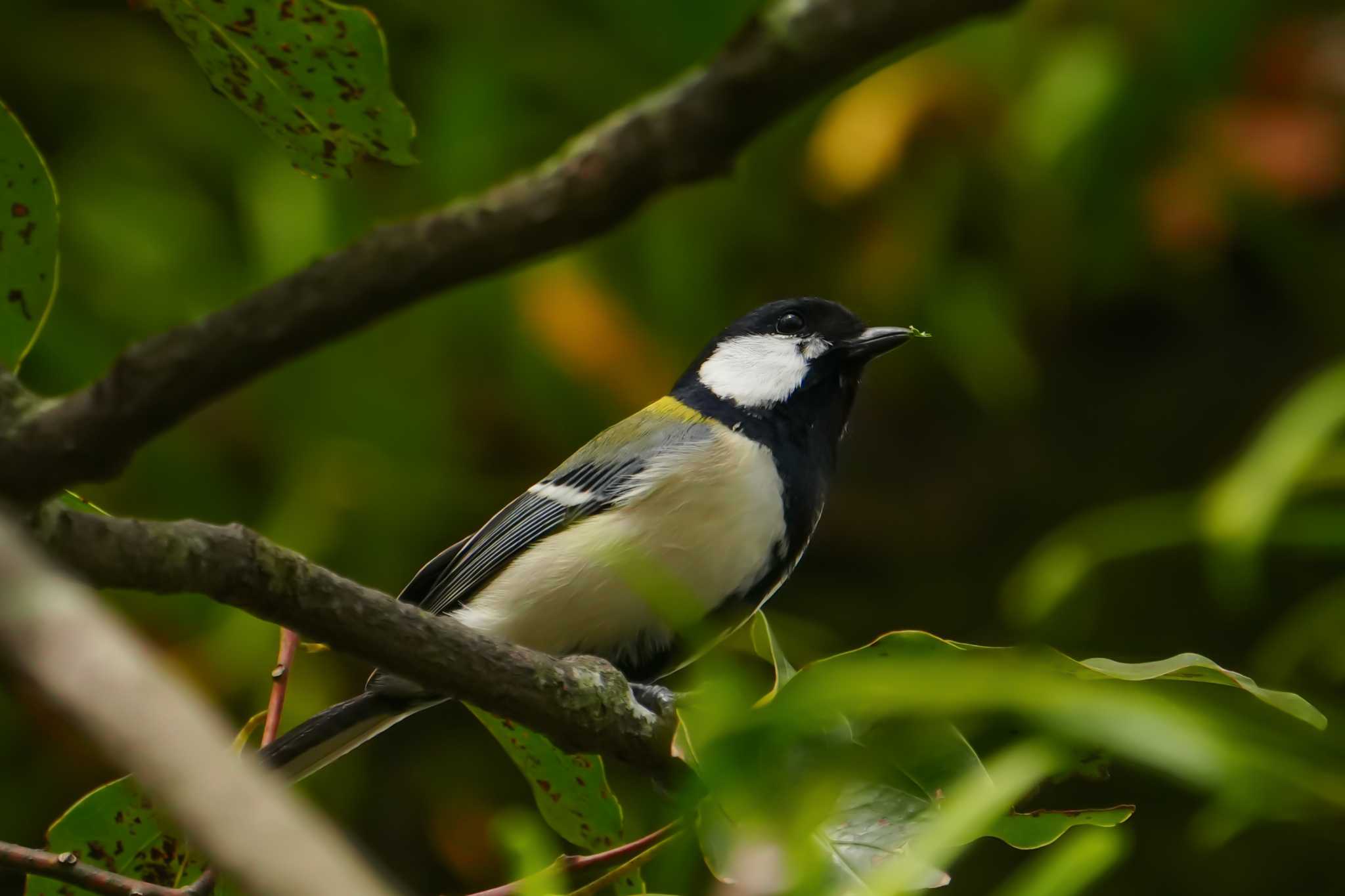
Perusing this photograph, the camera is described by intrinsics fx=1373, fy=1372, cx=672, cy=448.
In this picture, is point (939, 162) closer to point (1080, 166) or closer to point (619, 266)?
point (1080, 166)

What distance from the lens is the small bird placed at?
121 cm

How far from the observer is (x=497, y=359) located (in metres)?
2.22

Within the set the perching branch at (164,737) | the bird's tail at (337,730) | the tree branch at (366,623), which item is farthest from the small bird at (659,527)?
the perching branch at (164,737)

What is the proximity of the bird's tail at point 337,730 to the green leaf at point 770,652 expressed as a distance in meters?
0.35

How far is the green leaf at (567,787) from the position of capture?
0.91m

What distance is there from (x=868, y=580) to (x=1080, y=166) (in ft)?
2.50

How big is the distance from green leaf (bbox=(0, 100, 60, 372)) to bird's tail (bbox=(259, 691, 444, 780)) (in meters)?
0.50

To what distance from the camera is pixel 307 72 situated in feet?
1.94

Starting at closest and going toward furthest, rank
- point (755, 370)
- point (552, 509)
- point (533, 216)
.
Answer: point (533, 216), point (552, 509), point (755, 370)

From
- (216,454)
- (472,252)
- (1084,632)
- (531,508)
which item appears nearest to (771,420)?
(531,508)

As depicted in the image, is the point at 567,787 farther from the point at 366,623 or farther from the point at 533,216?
the point at 533,216

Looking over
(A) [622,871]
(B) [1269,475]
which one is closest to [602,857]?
(A) [622,871]

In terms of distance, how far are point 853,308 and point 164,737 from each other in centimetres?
203

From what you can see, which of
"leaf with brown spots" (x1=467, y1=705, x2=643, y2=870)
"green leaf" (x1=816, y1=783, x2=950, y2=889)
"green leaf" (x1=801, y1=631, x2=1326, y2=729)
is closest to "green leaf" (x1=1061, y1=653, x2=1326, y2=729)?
"green leaf" (x1=801, y1=631, x2=1326, y2=729)
